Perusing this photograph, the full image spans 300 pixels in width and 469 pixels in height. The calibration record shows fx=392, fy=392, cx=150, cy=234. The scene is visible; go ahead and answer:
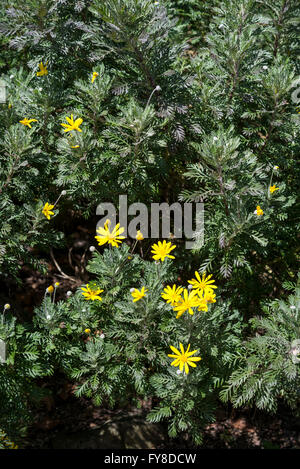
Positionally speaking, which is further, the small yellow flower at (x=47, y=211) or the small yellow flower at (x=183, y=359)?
the small yellow flower at (x=47, y=211)

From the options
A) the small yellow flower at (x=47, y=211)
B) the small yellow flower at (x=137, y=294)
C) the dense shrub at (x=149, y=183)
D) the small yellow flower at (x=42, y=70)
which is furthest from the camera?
the small yellow flower at (x=42, y=70)

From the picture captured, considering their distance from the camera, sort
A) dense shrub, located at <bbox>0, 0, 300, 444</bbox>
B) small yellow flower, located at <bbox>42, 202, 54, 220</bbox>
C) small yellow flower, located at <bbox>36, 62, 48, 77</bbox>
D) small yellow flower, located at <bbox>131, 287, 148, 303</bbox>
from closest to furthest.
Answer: small yellow flower, located at <bbox>131, 287, 148, 303</bbox>
dense shrub, located at <bbox>0, 0, 300, 444</bbox>
small yellow flower, located at <bbox>42, 202, 54, 220</bbox>
small yellow flower, located at <bbox>36, 62, 48, 77</bbox>

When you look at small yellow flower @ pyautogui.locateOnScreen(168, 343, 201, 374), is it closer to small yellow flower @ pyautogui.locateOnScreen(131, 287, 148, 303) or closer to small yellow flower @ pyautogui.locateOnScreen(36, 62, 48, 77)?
small yellow flower @ pyautogui.locateOnScreen(131, 287, 148, 303)

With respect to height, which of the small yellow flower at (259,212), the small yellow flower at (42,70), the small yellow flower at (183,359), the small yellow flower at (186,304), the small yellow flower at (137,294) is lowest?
the small yellow flower at (183,359)

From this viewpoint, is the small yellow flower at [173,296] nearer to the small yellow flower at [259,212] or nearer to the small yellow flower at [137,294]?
the small yellow flower at [137,294]

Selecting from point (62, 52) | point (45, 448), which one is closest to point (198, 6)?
point (62, 52)

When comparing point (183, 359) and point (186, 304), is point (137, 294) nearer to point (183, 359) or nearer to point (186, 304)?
point (186, 304)

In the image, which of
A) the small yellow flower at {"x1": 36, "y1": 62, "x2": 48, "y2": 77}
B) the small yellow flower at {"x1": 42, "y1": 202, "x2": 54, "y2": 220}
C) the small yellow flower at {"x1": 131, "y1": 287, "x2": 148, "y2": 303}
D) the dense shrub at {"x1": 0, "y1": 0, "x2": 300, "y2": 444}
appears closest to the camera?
the small yellow flower at {"x1": 131, "y1": 287, "x2": 148, "y2": 303}

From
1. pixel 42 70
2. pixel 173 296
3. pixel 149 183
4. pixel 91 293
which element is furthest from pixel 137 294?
pixel 42 70

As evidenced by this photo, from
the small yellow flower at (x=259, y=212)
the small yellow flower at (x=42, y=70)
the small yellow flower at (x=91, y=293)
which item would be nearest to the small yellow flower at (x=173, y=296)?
the small yellow flower at (x=91, y=293)

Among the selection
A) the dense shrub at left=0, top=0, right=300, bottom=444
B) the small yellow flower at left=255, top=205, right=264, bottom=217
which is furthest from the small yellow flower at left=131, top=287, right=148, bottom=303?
the small yellow flower at left=255, top=205, right=264, bottom=217

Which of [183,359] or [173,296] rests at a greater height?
[173,296]

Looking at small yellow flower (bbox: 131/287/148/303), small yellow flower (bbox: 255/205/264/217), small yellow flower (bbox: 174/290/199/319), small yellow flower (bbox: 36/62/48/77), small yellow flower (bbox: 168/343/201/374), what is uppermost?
small yellow flower (bbox: 36/62/48/77)

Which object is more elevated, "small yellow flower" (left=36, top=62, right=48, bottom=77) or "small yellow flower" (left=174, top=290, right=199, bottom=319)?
"small yellow flower" (left=36, top=62, right=48, bottom=77)
